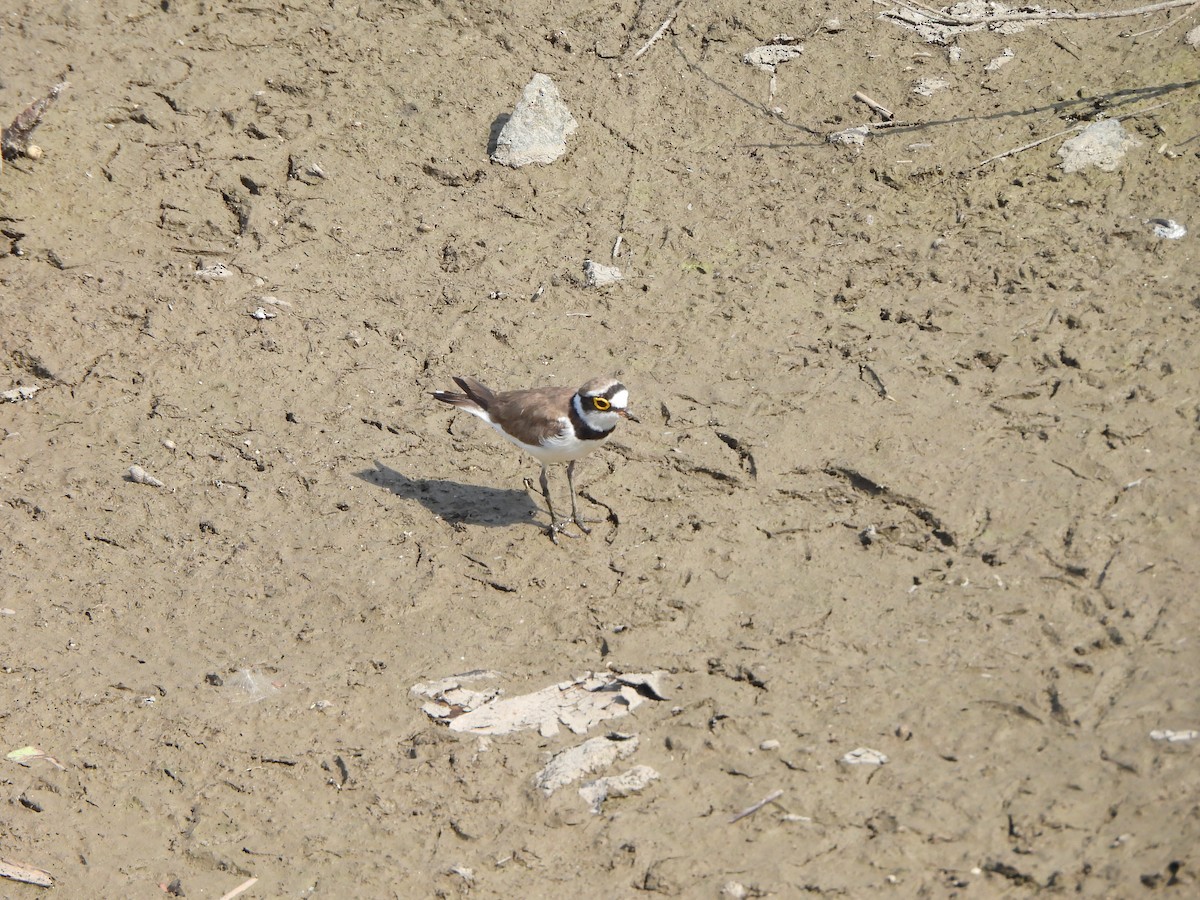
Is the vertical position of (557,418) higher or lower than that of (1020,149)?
lower

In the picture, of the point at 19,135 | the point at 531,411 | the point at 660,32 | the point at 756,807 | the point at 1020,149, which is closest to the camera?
the point at 756,807

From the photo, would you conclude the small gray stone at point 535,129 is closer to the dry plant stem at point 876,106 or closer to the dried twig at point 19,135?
the dry plant stem at point 876,106

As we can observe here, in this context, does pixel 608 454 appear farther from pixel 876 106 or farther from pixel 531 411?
pixel 876 106

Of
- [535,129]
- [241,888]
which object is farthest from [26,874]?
[535,129]

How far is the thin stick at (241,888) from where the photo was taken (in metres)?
5.38

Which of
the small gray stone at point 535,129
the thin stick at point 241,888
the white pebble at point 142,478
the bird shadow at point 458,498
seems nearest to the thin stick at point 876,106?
the small gray stone at point 535,129

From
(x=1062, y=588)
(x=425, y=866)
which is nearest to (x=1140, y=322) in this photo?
(x=1062, y=588)

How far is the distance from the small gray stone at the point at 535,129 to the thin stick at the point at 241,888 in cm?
595

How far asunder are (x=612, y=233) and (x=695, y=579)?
3.38m

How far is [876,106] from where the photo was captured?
29.7 ft

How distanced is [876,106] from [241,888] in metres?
7.10

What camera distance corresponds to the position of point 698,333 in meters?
8.20

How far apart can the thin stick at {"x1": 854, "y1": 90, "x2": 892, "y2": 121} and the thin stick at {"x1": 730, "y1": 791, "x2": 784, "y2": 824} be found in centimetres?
576

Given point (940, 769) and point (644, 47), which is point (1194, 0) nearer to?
point (644, 47)
